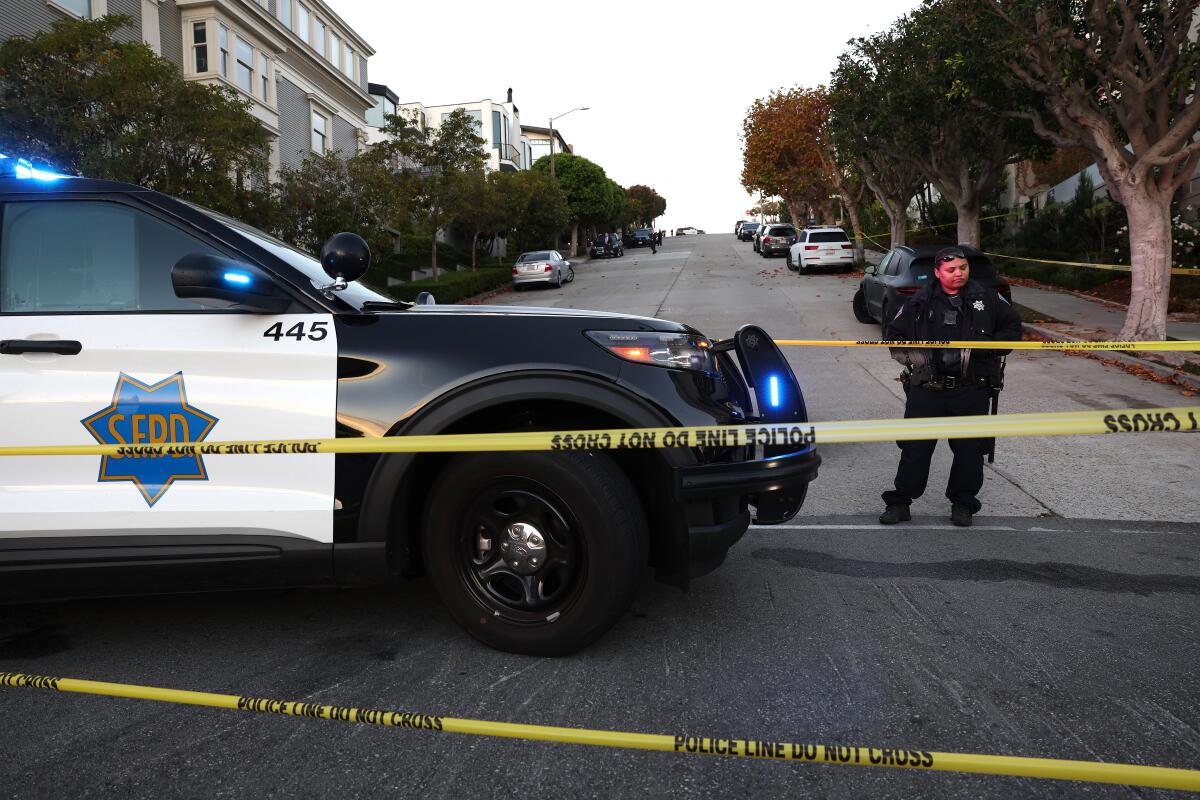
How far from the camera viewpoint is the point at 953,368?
5.35m

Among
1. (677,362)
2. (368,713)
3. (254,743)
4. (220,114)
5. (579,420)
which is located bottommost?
(254,743)

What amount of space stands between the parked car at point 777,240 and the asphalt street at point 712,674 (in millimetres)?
39083

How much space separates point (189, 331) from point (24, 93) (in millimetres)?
12692

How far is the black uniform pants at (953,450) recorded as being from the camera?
5.38 m

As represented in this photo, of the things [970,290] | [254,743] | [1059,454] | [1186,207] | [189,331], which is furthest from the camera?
[1186,207]

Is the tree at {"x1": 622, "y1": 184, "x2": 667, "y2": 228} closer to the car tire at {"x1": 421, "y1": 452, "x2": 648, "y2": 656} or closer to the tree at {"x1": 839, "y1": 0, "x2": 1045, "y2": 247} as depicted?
the tree at {"x1": 839, "y1": 0, "x2": 1045, "y2": 247}

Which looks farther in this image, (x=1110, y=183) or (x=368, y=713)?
(x=1110, y=183)

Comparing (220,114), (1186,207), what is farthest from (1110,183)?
(220,114)

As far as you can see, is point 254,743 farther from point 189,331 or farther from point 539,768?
point 189,331

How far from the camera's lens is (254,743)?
2.83 metres

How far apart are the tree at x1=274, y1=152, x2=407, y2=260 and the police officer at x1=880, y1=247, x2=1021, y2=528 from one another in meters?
17.4

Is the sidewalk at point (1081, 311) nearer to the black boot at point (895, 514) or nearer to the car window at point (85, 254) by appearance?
the black boot at point (895, 514)

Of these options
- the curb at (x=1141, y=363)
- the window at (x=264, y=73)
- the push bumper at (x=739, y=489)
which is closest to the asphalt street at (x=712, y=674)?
the push bumper at (x=739, y=489)

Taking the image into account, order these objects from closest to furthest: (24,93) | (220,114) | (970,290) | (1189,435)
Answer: (970,290)
(1189,435)
(24,93)
(220,114)
